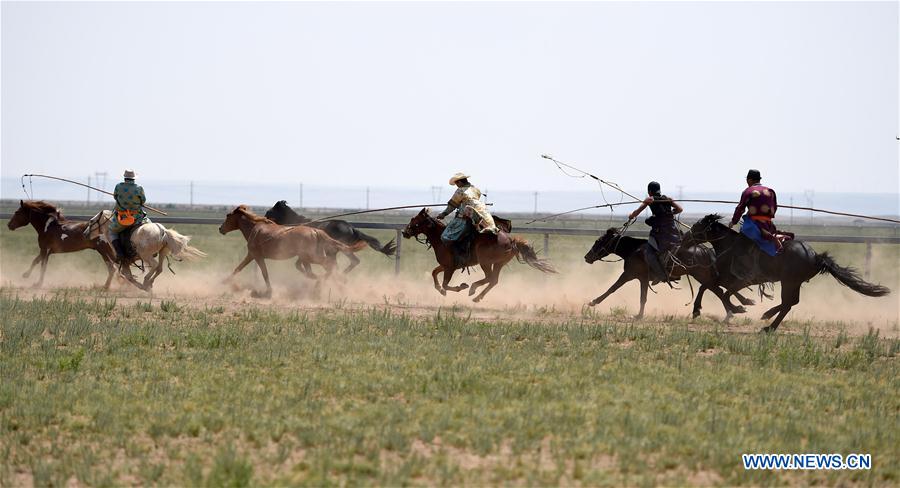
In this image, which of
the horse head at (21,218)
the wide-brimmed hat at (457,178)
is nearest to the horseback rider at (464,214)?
the wide-brimmed hat at (457,178)

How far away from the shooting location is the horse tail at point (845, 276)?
578 inches

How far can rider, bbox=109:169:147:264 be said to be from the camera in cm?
1930

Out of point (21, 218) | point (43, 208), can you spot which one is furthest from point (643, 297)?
point (21, 218)

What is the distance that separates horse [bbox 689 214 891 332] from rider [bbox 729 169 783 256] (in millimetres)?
170

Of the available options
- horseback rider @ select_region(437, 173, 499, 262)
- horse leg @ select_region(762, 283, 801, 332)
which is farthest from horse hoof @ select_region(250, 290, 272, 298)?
horse leg @ select_region(762, 283, 801, 332)

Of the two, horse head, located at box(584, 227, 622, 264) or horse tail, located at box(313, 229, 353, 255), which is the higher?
horse head, located at box(584, 227, 622, 264)

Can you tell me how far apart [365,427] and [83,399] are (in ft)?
9.19

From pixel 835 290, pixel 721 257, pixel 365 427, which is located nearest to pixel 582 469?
pixel 365 427

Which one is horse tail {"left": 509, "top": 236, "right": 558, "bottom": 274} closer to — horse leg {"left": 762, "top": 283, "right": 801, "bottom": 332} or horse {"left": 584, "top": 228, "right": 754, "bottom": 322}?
horse {"left": 584, "top": 228, "right": 754, "bottom": 322}

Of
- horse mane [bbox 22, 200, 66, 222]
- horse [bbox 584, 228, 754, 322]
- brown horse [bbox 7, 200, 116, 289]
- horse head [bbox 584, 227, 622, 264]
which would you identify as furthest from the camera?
horse mane [bbox 22, 200, 66, 222]

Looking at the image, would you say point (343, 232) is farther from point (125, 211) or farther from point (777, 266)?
point (777, 266)

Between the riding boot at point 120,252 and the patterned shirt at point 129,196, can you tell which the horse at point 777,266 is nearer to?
the patterned shirt at point 129,196

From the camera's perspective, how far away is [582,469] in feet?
25.1

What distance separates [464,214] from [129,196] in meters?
6.28
